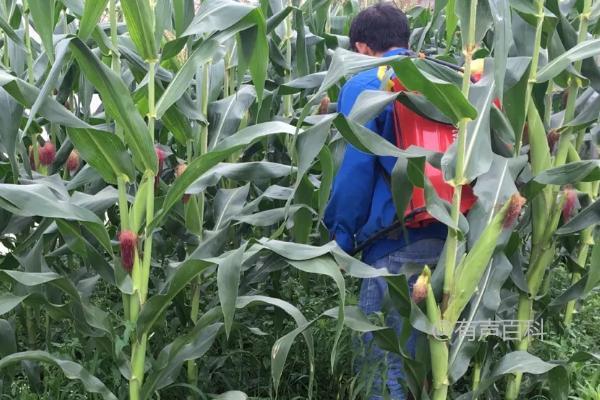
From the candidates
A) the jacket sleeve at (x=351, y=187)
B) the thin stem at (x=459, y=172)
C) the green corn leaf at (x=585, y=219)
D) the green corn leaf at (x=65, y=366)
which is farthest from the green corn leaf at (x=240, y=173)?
the green corn leaf at (x=585, y=219)

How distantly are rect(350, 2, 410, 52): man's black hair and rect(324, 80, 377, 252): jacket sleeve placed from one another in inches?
7.7

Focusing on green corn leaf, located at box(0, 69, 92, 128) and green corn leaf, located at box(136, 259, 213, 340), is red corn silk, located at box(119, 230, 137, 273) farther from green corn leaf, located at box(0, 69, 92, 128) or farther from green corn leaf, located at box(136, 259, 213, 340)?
green corn leaf, located at box(0, 69, 92, 128)

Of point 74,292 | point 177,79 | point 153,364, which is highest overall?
point 177,79

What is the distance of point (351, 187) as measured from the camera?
2594mm

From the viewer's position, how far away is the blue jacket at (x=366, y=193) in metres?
2.58

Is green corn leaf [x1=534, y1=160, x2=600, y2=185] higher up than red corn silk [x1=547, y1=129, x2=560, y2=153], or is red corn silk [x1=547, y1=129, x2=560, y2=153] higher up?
green corn leaf [x1=534, y1=160, x2=600, y2=185]

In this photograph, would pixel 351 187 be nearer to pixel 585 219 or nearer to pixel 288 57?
pixel 585 219

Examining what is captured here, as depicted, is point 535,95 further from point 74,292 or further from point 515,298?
point 74,292

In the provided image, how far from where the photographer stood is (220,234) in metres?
2.46

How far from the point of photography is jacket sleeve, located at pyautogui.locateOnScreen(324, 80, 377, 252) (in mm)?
2576

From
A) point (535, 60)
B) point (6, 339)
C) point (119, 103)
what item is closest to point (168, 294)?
point (119, 103)

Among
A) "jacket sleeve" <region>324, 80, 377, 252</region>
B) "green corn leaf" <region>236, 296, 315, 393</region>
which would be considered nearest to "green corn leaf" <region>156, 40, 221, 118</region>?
"jacket sleeve" <region>324, 80, 377, 252</region>

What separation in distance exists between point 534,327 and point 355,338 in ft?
2.03

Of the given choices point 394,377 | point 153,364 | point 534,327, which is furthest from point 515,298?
point 153,364
